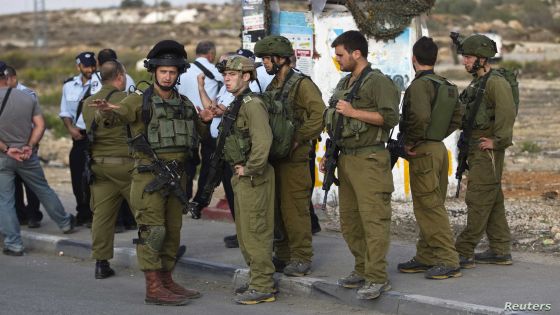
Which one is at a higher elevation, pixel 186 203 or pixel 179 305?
pixel 186 203

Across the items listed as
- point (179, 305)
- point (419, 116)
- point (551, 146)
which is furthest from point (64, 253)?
point (551, 146)

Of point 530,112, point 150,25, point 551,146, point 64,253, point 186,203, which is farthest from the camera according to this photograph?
point 150,25

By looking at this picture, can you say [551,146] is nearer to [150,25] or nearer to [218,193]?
[218,193]

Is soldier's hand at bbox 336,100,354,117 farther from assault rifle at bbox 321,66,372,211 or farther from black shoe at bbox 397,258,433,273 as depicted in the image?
black shoe at bbox 397,258,433,273

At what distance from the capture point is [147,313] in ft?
24.3

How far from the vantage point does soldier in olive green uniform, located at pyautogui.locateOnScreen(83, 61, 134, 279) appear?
879 cm

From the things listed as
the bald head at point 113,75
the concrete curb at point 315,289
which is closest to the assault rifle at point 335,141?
the concrete curb at point 315,289

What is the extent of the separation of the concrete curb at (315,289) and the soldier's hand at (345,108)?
1382 mm

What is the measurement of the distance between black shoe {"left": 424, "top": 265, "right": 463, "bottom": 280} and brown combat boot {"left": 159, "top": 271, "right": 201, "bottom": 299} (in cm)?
190

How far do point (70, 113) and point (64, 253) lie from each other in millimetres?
1626

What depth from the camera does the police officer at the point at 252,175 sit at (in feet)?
24.2

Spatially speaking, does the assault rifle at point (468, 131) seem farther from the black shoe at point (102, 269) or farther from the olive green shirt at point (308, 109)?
→ the black shoe at point (102, 269)

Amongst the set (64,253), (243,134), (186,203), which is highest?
(243,134)

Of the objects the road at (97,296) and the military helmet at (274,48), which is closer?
the road at (97,296)
